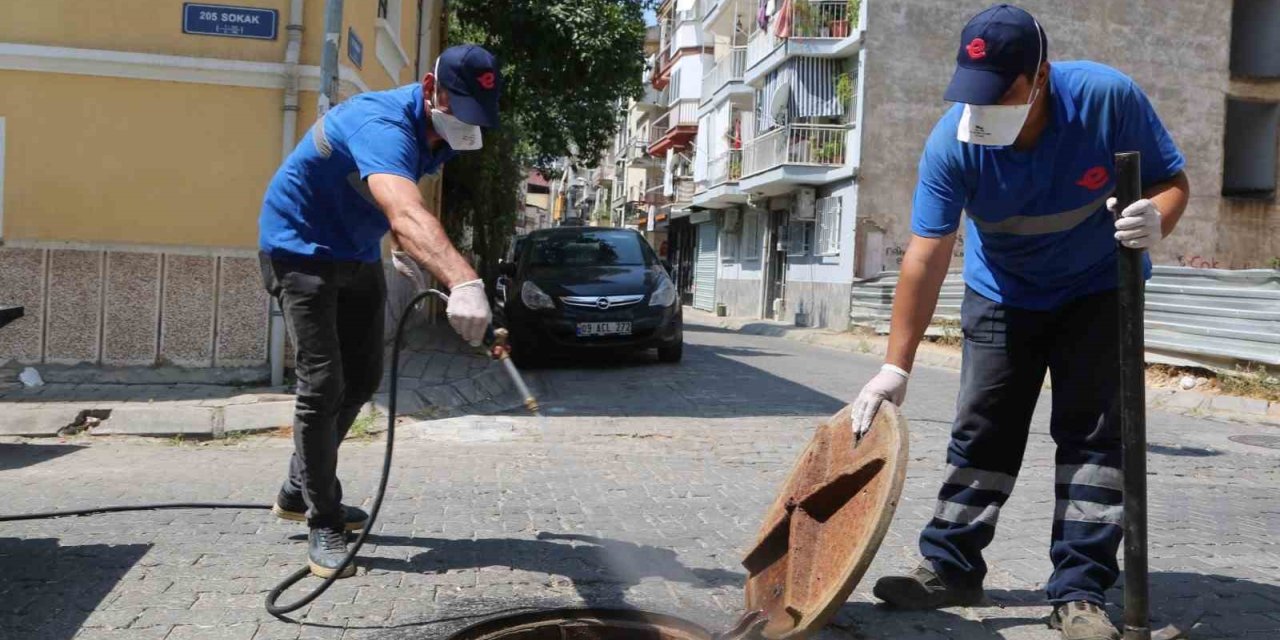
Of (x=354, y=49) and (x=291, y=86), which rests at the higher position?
(x=354, y=49)

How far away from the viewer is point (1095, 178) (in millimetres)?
3164

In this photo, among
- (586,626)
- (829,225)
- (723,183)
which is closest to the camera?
(586,626)

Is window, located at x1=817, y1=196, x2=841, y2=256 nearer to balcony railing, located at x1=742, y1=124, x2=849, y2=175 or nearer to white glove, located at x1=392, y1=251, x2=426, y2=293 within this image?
balcony railing, located at x1=742, y1=124, x2=849, y2=175

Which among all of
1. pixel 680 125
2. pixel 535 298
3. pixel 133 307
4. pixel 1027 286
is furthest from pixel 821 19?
pixel 1027 286

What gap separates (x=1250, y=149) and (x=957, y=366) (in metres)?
16.5

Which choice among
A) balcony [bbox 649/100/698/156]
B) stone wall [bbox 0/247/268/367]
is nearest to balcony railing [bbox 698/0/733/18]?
balcony [bbox 649/100/698/156]

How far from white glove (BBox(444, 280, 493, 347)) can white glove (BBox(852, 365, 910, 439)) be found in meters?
1.10

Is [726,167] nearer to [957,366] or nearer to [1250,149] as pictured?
[1250,149]

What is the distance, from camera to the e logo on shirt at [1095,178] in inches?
124

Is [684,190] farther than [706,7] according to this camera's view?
Yes

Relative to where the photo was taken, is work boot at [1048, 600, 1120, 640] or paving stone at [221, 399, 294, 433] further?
paving stone at [221, 399, 294, 433]

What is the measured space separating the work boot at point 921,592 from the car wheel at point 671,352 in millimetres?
8852

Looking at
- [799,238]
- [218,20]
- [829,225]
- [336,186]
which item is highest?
[218,20]

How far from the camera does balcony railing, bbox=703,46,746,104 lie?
118 ft
